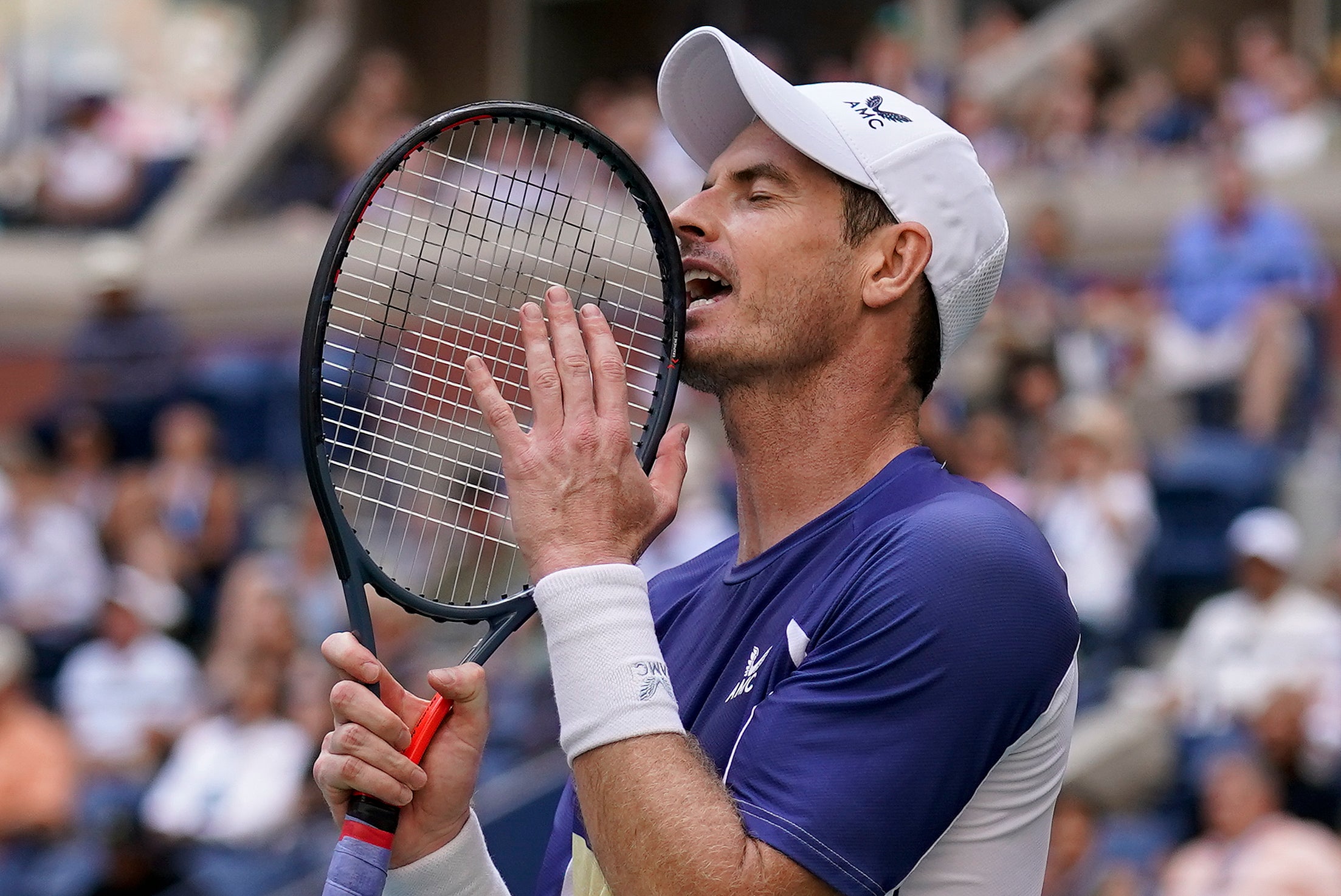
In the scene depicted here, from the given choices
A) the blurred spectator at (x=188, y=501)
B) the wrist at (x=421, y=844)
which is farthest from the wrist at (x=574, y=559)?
the blurred spectator at (x=188, y=501)

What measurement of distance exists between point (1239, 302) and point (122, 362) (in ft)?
19.5

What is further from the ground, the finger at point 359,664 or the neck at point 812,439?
the neck at point 812,439

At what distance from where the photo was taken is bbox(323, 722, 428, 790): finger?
1.92 meters

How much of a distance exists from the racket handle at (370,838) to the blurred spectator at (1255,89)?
8.66 m

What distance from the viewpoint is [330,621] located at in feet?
25.4

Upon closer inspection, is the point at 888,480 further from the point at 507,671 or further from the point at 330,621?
the point at 330,621

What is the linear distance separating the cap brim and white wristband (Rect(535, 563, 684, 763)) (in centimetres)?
53

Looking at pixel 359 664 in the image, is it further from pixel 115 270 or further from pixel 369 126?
pixel 369 126

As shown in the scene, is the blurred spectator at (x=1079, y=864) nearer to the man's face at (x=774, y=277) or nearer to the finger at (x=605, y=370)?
the man's face at (x=774, y=277)

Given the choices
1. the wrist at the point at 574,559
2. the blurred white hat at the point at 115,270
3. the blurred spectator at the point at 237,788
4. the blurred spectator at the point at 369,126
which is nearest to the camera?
the wrist at the point at 574,559

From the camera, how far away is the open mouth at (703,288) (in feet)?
6.89

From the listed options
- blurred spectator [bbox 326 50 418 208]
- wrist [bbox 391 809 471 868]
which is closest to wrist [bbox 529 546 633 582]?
wrist [bbox 391 809 471 868]

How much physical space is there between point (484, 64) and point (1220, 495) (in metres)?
9.74

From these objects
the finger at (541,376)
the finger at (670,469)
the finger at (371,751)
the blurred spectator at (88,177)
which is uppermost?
the finger at (541,376)
